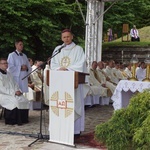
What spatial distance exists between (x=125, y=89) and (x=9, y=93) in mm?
2541

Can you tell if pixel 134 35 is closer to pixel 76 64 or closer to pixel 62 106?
pixel 76 64

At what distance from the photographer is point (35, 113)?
1023 cm

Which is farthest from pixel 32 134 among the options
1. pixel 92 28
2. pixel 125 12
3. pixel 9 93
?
pixel 125 12

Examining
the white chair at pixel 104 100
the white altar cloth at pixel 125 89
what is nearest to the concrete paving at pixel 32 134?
the white altar cloth at pixel 125 89

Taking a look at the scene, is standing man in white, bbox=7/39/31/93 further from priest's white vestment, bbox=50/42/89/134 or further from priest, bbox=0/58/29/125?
priest's white vestment, bbox=50/42/89/134

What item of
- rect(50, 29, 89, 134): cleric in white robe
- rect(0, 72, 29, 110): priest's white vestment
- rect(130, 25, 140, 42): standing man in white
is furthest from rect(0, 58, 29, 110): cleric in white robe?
rect(130, 25, 140, 42): standing man in white

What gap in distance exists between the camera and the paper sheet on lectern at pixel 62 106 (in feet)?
20.1

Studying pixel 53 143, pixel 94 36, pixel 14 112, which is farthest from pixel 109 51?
pixel 53 143

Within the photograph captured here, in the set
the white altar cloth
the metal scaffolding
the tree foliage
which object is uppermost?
the tree foliage

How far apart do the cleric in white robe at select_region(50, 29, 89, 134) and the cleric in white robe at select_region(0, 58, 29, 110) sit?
1.78 meters

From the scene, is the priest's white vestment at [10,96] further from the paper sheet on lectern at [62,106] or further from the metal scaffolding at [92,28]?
the metal scaffolding at [92,28]

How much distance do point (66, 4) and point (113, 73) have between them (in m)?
9.34

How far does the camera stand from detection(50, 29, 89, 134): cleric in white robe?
6516 mm

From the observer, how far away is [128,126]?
412 centimetres
